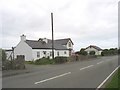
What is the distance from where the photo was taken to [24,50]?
52.7m

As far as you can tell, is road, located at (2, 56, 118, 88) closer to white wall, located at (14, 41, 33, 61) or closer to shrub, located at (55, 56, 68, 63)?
shrub, located at (55, 56, 68, 63)

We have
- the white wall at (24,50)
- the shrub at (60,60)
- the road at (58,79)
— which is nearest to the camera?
the road at (58,79)

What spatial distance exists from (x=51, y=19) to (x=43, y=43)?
14.0 meters

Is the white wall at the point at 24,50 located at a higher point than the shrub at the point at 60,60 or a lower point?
higher

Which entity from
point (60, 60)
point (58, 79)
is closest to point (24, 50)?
point (60, 60)

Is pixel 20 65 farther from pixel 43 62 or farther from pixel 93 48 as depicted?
pixel 93 48

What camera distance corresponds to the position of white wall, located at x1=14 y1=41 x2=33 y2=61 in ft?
168

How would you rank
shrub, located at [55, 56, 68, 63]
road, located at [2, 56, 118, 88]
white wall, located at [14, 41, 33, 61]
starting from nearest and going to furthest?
road, located at [2, 56, 118, 88] < shrub, located at [55, 56, 68, 63] < white wall, located at [14, 41, 33, 61]

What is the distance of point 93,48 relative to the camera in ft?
445

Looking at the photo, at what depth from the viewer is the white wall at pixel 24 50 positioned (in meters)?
51.3

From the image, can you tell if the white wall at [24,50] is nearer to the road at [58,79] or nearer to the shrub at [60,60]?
the shrub at [60,60]

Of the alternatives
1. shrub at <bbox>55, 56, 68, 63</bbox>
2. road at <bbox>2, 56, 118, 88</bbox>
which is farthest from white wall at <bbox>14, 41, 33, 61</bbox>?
road at <bbox>2, 56, 118, 88</bbox>

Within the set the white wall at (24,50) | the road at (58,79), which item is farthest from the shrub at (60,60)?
the road at (58,79)

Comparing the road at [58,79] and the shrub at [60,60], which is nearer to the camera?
the road at [58,79]
